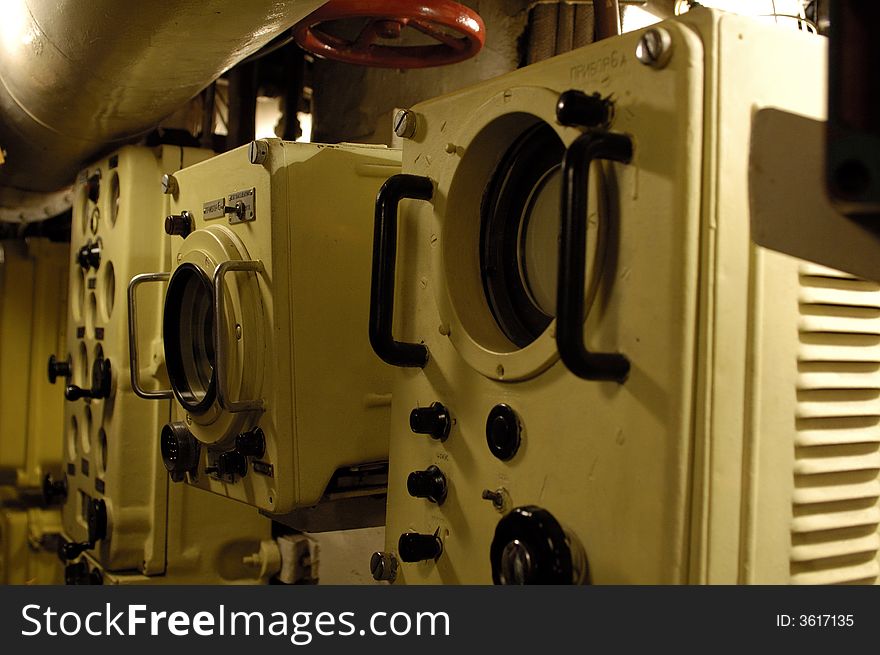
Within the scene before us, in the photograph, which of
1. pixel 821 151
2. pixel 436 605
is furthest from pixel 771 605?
pixel 821 151

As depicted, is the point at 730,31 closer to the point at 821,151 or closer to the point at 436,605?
the point at 821,151

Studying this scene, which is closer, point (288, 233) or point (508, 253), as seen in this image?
point (508, 253)

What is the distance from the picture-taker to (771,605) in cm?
125

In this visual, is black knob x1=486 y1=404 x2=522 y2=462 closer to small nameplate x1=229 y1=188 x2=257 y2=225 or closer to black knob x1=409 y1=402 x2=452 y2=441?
black knob x1=409 y1=402 x2=452 y2=441

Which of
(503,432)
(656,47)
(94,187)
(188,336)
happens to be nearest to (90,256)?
(94,187)

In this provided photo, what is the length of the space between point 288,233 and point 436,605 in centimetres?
94

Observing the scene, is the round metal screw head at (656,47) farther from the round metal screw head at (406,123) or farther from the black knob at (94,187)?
the black knob at (94,187)

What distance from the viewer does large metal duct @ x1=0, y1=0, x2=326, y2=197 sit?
72.4 inches

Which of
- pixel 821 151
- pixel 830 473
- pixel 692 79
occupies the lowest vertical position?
pixel 830 473

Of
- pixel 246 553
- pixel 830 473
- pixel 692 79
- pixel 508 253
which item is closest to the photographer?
pixel 692 79

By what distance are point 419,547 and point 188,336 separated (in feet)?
3.56

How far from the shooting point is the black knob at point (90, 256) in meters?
3.26

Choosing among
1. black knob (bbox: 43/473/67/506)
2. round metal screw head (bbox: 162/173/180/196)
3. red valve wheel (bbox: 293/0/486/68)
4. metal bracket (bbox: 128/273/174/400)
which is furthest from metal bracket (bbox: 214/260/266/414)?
black knob (bbox: 43/473/67/506)

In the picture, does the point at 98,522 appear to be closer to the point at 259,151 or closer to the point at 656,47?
the point at 259,151
